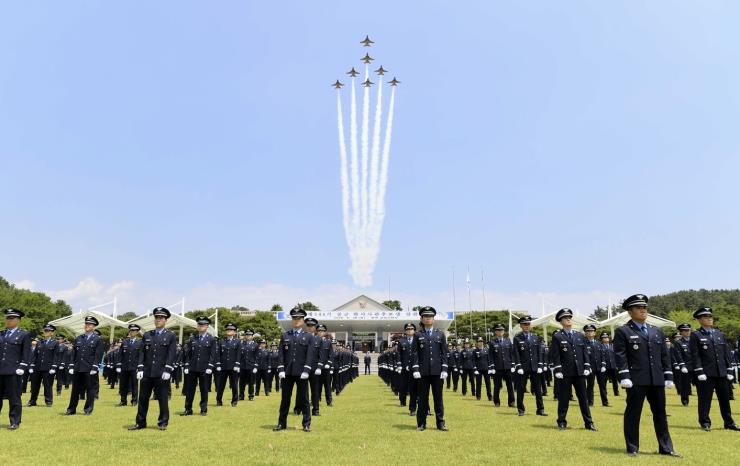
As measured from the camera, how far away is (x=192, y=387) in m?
13.8

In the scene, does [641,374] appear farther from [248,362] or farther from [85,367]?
[248,362]

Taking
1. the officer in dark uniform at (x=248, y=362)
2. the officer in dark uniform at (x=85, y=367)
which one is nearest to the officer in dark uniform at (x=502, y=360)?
the officer in dark uniform at (x=248, y=362)

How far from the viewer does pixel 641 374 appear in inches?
327

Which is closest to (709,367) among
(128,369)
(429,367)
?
(429,367)

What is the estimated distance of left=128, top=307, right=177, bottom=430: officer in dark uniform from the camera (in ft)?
35.2

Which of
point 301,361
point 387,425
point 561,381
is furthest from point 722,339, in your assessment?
point 301,361

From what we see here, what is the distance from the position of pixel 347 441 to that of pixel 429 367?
263 cm

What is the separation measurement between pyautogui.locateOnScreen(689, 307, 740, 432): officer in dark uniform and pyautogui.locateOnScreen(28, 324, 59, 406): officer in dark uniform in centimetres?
1805

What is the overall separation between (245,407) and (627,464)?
Result: 38.6ft

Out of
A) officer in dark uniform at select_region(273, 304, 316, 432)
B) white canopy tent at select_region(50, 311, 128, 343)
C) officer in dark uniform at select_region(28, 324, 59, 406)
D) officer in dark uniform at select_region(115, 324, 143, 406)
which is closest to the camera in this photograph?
officer in dark uniform at select_region(273, 304, 316, 432)

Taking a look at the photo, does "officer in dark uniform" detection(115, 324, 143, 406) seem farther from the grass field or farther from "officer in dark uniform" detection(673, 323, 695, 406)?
"officer in dark uniform" detection(673, 323, 695, 406)

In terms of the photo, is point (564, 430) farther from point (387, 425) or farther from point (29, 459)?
point (29, 459)

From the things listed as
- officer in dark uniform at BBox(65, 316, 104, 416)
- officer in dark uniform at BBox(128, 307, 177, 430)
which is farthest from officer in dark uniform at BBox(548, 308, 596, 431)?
officer in dark uniform at BBox(65, 316, 104, 416)

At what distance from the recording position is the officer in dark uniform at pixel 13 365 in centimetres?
1079
